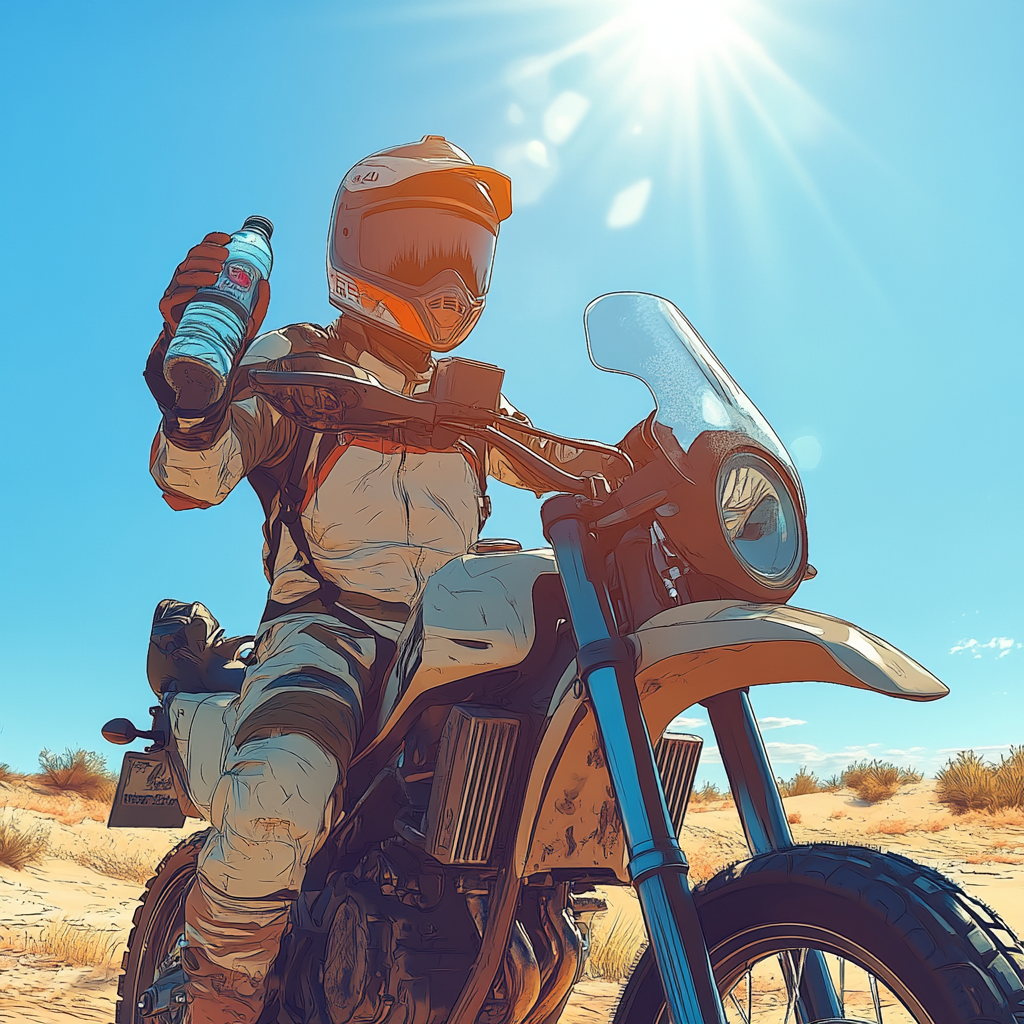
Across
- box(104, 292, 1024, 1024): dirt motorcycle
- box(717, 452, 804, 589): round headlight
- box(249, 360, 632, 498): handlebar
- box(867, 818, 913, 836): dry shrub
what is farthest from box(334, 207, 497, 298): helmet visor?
box(867, 818, 913, 836): dry shrub

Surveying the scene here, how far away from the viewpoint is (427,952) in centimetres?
172

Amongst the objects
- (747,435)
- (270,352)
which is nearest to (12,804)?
(270,352)

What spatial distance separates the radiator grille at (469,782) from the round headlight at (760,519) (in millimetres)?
512

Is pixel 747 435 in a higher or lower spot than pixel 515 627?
higher

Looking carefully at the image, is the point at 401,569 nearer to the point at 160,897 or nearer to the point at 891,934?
the point at 891,934

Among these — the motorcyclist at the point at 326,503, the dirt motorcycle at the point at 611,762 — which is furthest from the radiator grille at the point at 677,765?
the motorcyclist at the point at 326,503

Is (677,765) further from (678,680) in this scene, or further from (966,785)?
(966,785)

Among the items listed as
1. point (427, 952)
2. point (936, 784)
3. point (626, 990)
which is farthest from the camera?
point (936, 784)

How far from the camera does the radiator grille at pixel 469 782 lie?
1.59 metres

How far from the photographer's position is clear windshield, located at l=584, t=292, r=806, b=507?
1.63 meters

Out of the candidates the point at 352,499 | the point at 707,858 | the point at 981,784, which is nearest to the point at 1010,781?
the point at 981,784

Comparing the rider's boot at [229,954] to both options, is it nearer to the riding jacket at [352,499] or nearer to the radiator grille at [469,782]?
the radiator grille at [469,782]

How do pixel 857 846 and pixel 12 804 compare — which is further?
pixel 12 804

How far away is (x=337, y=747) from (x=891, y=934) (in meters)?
1.04
